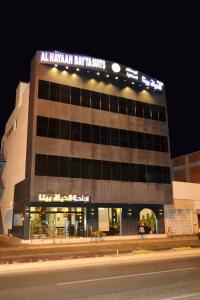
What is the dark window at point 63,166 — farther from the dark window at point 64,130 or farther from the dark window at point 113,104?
the dark window at point 113,104

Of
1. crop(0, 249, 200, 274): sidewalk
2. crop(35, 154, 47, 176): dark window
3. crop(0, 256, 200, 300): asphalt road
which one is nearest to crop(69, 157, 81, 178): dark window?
crop(35, 154, 47, 176): dark window

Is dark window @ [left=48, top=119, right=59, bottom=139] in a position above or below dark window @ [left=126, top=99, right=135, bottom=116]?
below

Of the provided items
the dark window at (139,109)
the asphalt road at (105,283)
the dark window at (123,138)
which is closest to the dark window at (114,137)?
the dark window at (123,138)

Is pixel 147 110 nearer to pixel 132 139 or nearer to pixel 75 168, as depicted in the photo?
pixel 132 139

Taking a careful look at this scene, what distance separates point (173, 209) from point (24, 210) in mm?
19616

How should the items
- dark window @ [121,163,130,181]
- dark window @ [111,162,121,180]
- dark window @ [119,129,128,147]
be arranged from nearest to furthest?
dark window @ [111,162,121,180]
dark window @ [121,163,130,181]
dark window @ [119,129,128,147]

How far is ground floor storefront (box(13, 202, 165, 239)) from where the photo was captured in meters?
31.7

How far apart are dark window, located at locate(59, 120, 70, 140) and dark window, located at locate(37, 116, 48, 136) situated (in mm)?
1789

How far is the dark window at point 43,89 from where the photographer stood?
113 ft

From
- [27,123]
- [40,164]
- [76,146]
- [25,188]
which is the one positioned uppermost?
[27,123]

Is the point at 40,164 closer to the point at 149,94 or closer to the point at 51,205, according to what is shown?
the point at 51,205

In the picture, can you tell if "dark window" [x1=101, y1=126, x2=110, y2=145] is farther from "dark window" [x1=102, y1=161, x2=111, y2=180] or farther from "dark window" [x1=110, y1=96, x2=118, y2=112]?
"dark window" [x1=110, y1=96, x2=118, y2=112]

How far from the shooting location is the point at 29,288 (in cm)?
1045

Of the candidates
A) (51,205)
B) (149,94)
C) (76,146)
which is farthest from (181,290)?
(149,94)
